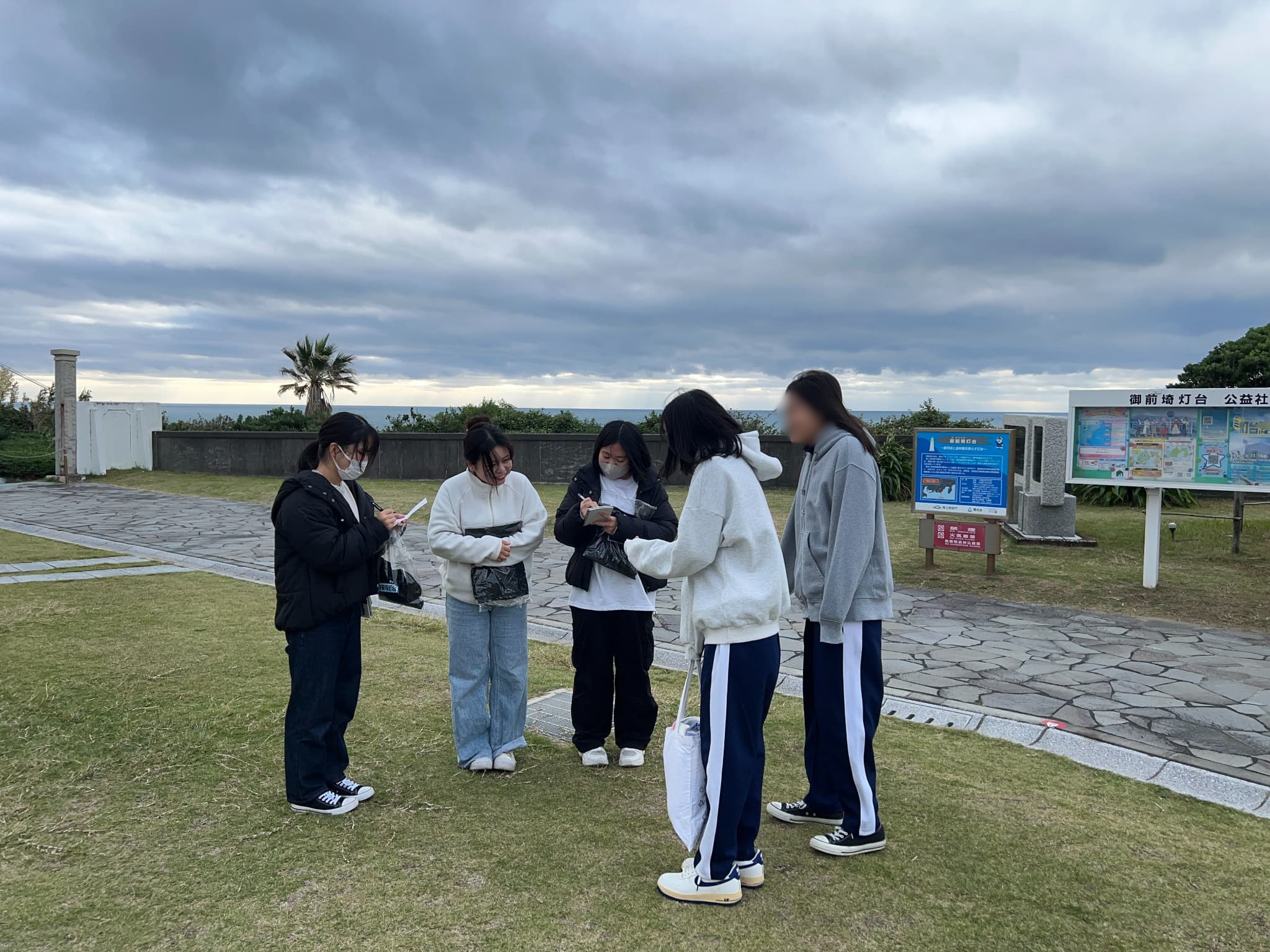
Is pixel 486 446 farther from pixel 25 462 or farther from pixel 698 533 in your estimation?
pixel 25 462

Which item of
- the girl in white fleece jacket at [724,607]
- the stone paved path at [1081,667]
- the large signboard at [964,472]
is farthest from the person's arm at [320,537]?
the large signboard at [964,472]

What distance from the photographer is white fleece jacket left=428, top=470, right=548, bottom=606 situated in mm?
4008

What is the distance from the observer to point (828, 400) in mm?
3445

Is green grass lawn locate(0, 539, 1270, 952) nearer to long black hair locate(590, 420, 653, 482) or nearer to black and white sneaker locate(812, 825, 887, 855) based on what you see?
black and white sneaker locate(812, 825, 887, 855)

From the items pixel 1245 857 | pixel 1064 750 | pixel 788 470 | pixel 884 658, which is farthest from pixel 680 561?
pixel 788 470

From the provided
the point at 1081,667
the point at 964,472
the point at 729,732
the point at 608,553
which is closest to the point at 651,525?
the point at 608,553

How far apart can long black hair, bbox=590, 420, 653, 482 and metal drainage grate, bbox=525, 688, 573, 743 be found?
4.53 ft

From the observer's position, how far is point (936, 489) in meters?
10.0

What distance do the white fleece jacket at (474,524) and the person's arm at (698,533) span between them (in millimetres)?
1114

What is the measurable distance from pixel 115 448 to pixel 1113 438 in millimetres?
21603

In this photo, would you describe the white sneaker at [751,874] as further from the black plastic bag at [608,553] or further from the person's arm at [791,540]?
the black plastic bag at [608,553]

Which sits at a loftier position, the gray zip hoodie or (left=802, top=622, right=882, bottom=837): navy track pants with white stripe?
the gray zip hoodie

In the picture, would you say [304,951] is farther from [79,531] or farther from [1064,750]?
[79,531]

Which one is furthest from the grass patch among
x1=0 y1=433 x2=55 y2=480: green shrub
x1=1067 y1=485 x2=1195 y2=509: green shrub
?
x1=1067 y1=485 x2=1195 y2=509: green shrub
